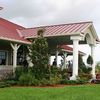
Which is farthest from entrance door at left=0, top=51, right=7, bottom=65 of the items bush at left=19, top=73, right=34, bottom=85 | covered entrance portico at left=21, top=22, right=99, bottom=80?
bush at left=19, top=73, right=34, bottom=85

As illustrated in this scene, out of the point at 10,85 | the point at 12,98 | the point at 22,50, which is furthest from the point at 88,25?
the point at 12,98

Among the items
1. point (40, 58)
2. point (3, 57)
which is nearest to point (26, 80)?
point (40, 58)

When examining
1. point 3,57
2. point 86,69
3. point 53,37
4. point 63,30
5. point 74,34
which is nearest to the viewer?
point 74,34

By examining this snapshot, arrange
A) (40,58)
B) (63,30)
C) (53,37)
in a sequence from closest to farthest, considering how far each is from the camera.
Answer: (40,58)
(63,30)
(53,37)

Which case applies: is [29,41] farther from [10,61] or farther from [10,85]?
[10,85]

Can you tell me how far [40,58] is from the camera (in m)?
22.8

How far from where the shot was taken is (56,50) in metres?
32.8

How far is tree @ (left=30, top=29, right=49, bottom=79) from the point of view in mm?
22531

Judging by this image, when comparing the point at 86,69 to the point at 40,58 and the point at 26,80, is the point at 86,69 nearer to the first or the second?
the point at 40,58

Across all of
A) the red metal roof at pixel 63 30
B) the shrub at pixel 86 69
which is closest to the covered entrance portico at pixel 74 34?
the red metal roof at pixel 63 30

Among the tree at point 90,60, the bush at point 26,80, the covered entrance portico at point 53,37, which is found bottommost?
the bush at point 26,80

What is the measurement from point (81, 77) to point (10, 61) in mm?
6884

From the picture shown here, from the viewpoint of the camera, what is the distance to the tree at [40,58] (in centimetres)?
2253

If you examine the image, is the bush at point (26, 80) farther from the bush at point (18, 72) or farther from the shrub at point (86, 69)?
the shrub at point (86, 69)
